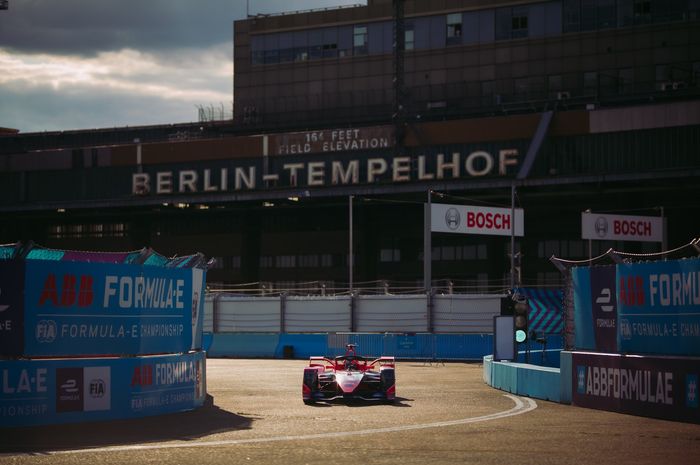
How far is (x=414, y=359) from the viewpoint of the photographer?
4812 cm

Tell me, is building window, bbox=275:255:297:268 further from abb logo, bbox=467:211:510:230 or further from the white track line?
the white track line

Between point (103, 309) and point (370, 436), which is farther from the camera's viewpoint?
point (103, 309)

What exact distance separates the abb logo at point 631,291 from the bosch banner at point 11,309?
1065 cm

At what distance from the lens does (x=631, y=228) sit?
6194cm

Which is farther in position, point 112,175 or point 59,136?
point 59,136

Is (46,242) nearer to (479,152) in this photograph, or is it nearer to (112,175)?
(112,175)

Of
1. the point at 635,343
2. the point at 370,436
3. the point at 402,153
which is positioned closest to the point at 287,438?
the point at 370,436

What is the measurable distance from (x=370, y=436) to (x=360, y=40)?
71.2 m

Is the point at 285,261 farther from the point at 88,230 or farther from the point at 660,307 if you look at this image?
the point at 660,307

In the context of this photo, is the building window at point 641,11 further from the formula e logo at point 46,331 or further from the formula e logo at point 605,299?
the formula e logo at point 46,331

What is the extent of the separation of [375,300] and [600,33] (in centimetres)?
3395

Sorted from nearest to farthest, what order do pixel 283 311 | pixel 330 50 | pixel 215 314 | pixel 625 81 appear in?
pixel 283 311 < pixel 215 314 < pixel 625 81 < pixel 330 50

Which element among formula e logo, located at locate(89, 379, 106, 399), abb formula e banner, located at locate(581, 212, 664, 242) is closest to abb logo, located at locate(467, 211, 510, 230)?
abb formula e banner, located at locate(581, 212, 664, 242)

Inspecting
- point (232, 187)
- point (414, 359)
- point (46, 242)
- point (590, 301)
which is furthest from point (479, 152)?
point (590, 301)
